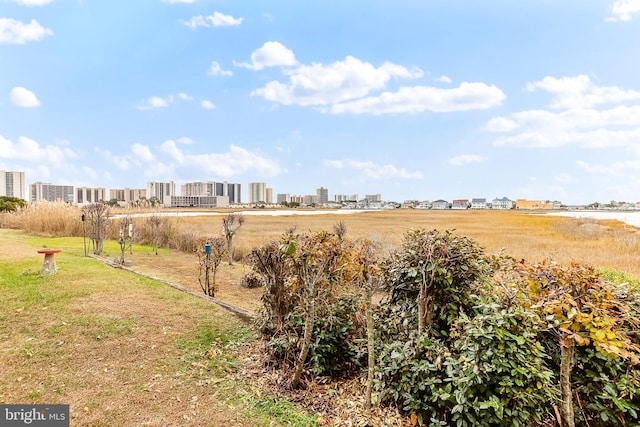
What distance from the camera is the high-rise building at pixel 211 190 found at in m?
62.8

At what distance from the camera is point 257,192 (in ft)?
224

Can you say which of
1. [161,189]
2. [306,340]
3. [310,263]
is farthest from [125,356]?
[161,189]

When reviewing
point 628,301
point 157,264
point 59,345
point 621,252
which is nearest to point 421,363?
point 628,301

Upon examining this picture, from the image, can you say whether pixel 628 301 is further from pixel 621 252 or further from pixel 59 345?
pixel 621 252

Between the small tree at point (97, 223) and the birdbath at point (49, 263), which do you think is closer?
the birdbath at point (49, 263)

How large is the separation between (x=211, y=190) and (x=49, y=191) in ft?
79.1

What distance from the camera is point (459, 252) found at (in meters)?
2.83

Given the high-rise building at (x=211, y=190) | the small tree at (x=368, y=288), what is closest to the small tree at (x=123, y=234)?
the small tree at (x=368, y=288)

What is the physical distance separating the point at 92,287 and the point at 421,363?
19.2 feet

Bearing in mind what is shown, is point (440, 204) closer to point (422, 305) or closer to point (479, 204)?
point (479, 204)

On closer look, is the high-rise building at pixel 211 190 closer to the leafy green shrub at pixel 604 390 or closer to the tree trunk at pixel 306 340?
the tree trunk at pixel 306 340

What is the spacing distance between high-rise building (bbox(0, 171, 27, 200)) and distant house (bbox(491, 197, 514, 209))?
332 feet

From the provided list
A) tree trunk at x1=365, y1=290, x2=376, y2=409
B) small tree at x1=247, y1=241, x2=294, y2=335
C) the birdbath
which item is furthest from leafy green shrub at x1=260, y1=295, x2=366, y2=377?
the birdbath

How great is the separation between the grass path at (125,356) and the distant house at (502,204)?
340 ft
